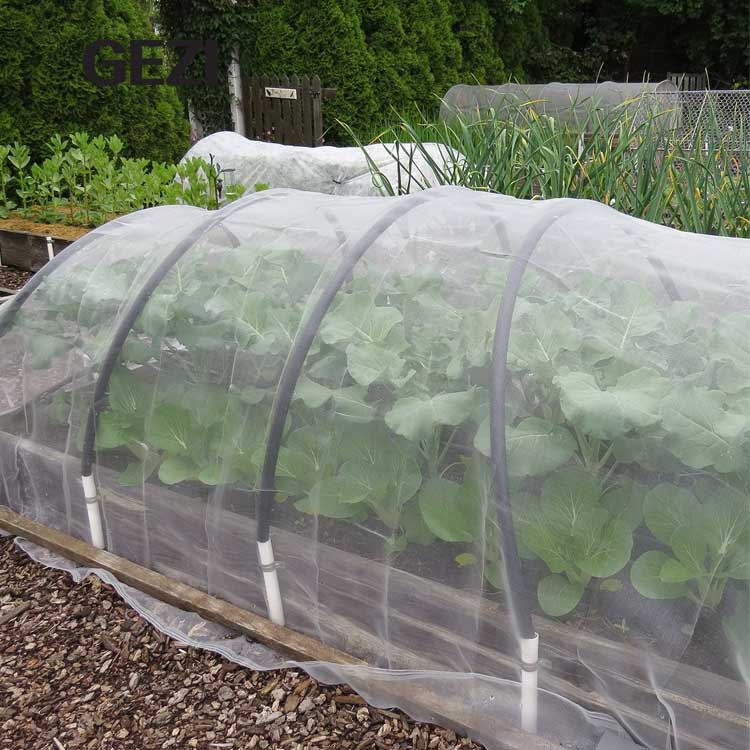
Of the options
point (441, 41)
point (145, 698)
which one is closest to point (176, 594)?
point (145, 698)

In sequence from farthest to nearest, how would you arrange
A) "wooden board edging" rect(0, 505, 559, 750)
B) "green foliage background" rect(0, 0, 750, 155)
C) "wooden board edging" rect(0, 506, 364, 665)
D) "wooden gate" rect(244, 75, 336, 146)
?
"wooden gate" rect(244, 75, 336, 146)
"green foliage background" rect(0, 0, 750, 155)
"wooden board edging" rect(0, 506, 364, 665)
"wooden board edging" rect(0, 505, 559, 750)

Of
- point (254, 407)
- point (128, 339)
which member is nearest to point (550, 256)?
point (254, 407)

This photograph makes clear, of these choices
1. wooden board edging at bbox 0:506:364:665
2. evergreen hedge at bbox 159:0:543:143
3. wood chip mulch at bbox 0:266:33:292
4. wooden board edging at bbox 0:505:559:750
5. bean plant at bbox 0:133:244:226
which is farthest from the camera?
evergreen hedge at bbox 159:0:543:143

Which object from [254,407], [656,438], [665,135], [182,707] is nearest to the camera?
[656,438]

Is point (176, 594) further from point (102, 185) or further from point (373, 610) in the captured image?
point (102, 185)

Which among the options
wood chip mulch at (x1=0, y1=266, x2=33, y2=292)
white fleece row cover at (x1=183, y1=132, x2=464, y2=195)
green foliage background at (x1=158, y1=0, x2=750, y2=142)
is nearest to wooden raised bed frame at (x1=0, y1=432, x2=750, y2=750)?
wood chip mulch at (x1=0, y1=266, x2=33, y2=292)

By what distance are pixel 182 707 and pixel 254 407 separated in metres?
0.71

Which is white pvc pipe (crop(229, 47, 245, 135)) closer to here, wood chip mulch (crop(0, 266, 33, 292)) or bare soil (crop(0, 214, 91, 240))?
bare soil (crop(0, 214, 91, 240))

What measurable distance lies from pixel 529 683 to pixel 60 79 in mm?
6017

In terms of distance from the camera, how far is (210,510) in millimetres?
1953

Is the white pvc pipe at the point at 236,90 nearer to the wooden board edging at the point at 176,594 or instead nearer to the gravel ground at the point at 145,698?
the wooden board edging at the point at 176,594

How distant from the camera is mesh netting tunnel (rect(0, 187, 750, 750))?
145 cm

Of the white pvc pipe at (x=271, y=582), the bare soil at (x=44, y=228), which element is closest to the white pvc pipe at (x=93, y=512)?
the white pvc pipe at (x=271, y=582)

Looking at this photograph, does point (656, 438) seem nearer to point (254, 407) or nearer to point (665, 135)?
point (254, 407)
